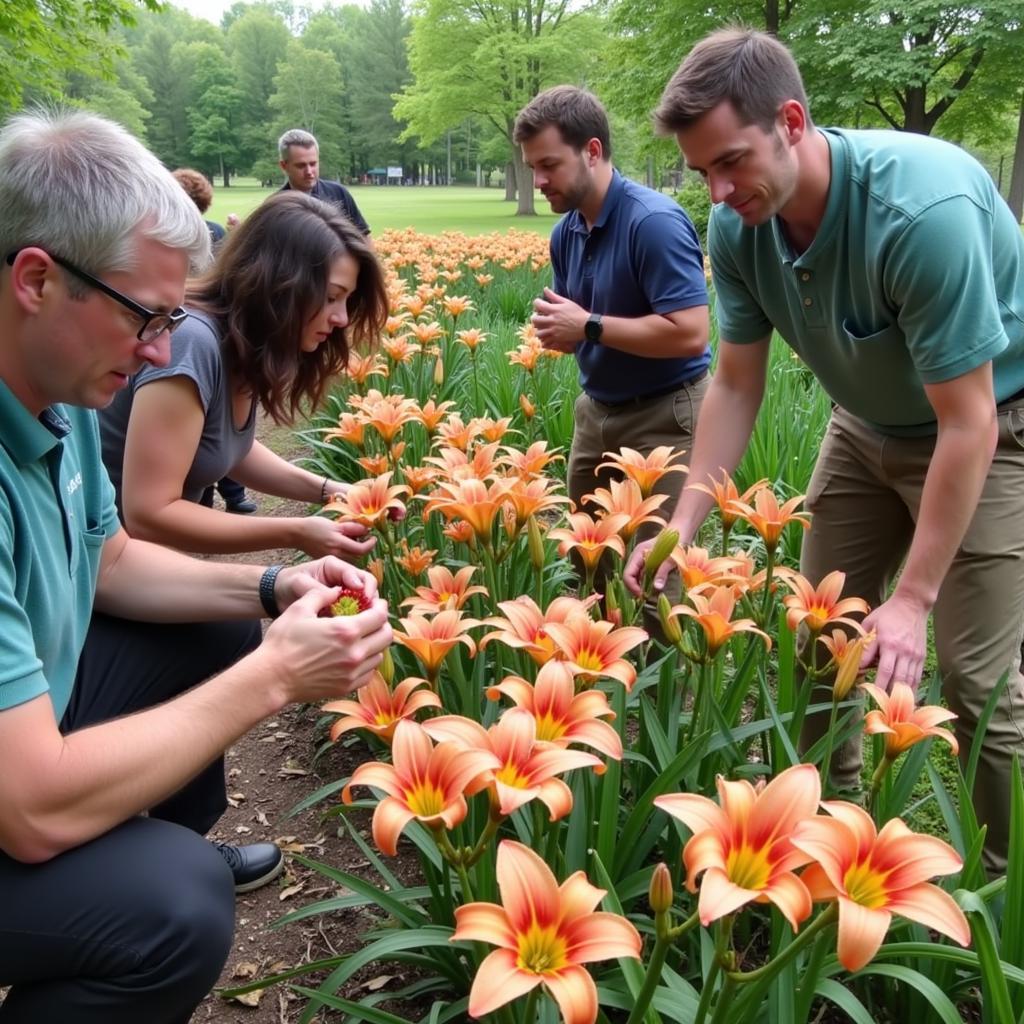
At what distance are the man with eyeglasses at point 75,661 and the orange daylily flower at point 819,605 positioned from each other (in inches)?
32.1

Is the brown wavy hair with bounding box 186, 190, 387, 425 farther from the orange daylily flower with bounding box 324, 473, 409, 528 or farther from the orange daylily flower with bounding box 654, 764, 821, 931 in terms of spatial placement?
the orange daylily flower with bounding box 654, 764, 821, 931

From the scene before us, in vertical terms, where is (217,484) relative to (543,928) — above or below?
below

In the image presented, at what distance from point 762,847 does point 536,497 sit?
45.9 inches

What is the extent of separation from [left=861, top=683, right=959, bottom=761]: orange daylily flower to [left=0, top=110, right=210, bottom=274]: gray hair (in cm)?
145

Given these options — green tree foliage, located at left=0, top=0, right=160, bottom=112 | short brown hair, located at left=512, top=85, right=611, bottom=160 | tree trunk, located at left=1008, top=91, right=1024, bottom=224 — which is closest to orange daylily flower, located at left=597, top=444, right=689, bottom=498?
short brown hair, located at left=512, top=85, right=611, bottom=160

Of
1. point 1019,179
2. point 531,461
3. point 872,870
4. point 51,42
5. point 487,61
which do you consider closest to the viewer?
point 872,870

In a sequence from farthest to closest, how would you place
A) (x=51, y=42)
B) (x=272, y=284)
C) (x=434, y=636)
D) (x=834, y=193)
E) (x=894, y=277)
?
(x=51, y=42)
(x=272, y=284)
(x=834, y=193)
(x=894, y=277)
(x=434, y=636)

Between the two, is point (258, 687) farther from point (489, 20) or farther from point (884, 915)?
point (489, 20)

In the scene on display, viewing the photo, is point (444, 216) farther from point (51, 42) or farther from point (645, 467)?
point (645, 467)

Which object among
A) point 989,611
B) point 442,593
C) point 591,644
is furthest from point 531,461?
point 989,611

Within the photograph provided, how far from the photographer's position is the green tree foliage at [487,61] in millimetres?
33406

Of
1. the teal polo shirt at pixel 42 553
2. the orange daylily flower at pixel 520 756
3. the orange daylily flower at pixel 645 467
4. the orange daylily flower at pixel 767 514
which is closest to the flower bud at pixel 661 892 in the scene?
the orange daylily flower at pixel 520 756

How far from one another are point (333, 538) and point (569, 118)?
1.75 m

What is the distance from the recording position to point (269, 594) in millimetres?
2107
